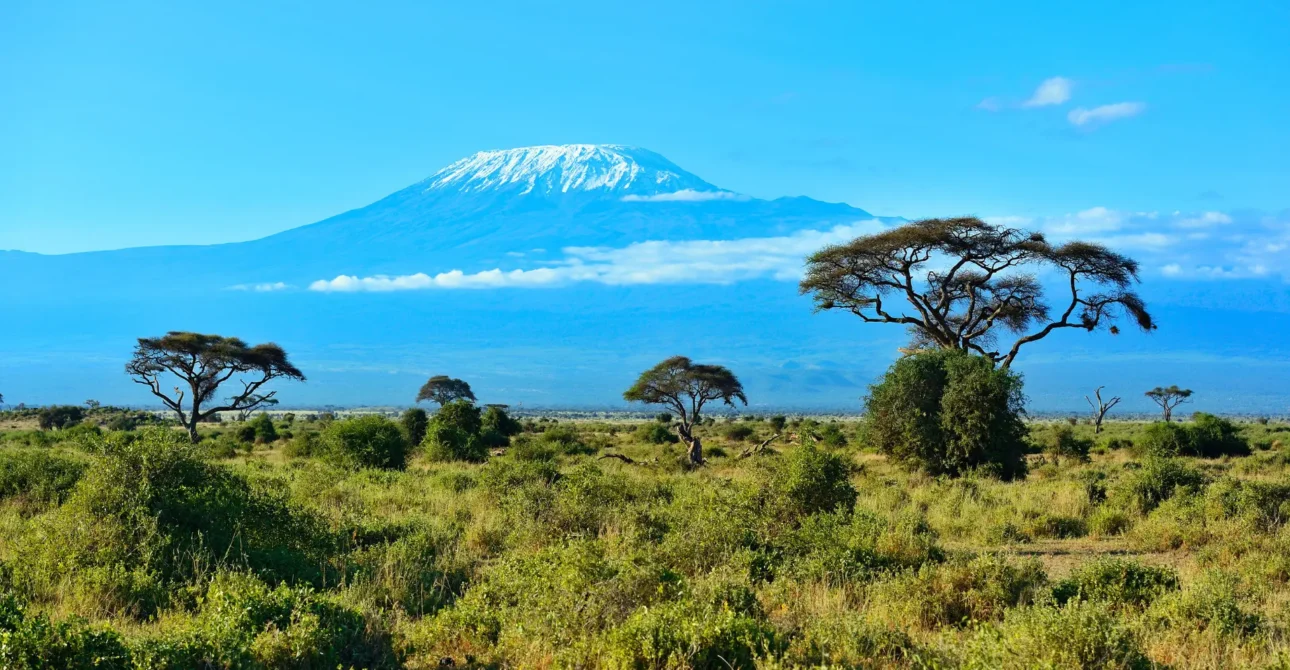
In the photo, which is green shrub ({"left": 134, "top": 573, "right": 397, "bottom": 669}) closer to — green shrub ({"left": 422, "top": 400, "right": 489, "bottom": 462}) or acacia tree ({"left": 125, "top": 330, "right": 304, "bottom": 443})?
green shrub ({"left": 422, "top": 400, "right": 489, "bottom": 462})

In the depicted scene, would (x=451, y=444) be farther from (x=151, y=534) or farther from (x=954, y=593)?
(x=954, y=593)

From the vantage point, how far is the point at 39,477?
13359 millimetres

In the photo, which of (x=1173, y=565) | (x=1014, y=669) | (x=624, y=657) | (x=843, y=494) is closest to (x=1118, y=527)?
(x=1173, y=565)

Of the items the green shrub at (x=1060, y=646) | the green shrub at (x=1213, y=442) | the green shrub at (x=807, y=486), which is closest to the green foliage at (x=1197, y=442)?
the green shrub at (x=1213, y=442)

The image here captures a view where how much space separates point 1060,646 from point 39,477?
45.7 feet

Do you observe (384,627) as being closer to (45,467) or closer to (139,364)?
(45,467)

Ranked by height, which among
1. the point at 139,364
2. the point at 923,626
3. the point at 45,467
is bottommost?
the point at 923,626

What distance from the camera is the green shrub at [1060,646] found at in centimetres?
525

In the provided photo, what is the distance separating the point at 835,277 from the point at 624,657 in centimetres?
2523

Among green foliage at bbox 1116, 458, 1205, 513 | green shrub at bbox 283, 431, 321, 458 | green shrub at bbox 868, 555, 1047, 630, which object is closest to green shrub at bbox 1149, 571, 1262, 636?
green shrub at bbox 868, 555, 1047, 630

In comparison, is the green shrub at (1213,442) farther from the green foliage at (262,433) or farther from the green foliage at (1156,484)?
the green foliage at (262,433)

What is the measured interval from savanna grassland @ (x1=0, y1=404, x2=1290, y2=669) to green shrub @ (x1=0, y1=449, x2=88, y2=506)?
0.06m

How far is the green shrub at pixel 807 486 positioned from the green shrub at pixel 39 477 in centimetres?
954

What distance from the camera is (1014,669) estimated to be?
5.15 metres
